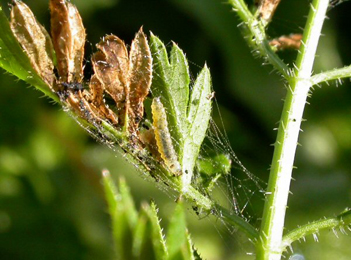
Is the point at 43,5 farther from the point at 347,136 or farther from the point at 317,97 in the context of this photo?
the point at 347,136

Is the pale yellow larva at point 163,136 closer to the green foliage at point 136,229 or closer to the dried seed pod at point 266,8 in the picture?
the green foliage at point 136,229

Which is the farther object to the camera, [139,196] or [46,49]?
[139,196]

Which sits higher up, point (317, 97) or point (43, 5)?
point (317, 97)

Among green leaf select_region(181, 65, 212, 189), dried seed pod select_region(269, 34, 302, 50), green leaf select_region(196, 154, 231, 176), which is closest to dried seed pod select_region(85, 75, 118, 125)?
A: green leaf select_region(181, 65, 212, 189)

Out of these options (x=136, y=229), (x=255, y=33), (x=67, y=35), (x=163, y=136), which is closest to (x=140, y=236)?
(x=136, y=229)

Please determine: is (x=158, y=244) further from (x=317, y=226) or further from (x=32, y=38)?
(x=32, y=38)

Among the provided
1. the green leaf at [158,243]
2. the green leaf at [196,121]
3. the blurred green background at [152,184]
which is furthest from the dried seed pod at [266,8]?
the blurred green background at [152,184]

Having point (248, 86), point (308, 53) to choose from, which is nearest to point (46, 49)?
point (308, 53)
